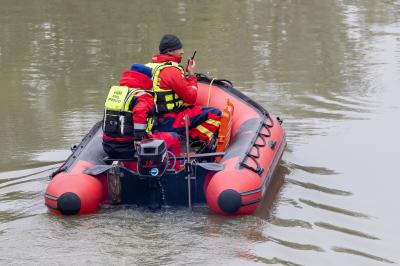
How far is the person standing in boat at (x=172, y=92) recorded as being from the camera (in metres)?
6.82

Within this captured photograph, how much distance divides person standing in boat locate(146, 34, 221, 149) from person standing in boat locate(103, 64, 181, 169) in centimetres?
11

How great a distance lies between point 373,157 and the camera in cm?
784

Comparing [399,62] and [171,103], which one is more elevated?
[171,103]

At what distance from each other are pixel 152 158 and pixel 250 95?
4297mm

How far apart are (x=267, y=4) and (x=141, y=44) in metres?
4.66

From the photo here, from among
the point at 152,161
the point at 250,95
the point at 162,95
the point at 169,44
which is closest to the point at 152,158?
the point at 152,161

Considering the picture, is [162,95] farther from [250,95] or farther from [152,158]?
[250,95]

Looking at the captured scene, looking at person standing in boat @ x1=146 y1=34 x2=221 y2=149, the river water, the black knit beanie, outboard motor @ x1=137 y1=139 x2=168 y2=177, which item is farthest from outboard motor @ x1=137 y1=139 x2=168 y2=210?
the black knit beanie

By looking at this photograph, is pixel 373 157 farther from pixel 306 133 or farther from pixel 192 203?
pixel 192 203

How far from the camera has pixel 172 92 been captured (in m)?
6.88

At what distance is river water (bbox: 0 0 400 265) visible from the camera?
571 cm

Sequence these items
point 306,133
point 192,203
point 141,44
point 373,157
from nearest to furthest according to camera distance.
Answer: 1. point 192,203
2. point 373,157
3. point 306,133
4. point 141,44

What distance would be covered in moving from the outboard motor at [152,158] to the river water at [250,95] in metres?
A: 0.32

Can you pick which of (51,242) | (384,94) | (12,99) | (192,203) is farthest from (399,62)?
(51,242)
